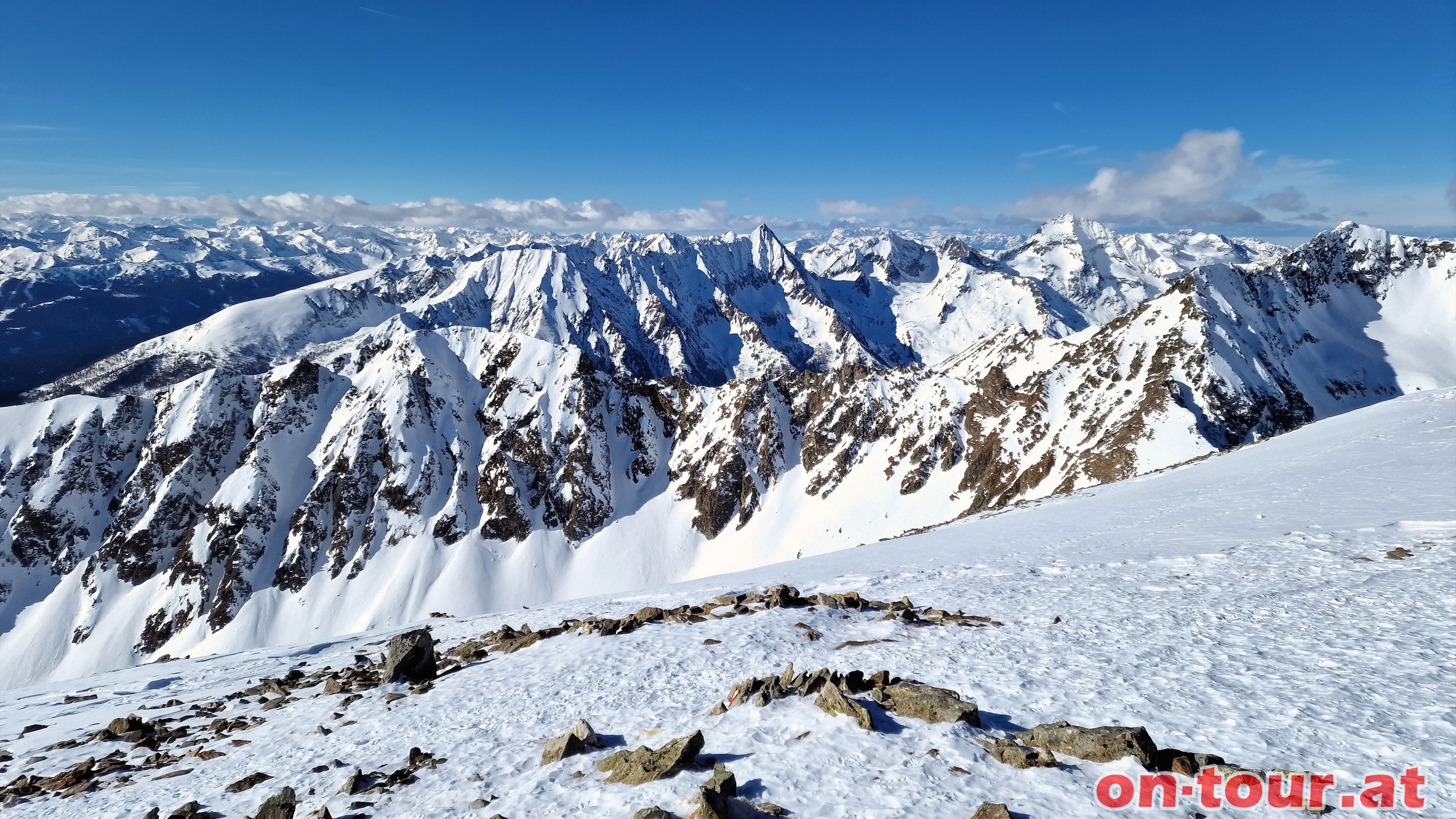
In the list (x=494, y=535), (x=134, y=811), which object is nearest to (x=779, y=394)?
(x=494, y=535)

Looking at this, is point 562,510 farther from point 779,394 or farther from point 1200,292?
point 1200,292

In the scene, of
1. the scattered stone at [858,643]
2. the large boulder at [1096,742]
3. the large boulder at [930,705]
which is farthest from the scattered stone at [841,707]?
the scattered stone at [858,643]

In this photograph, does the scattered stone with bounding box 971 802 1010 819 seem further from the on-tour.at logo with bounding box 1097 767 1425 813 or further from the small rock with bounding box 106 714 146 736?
the small rock with bounding box 106 714 146 736

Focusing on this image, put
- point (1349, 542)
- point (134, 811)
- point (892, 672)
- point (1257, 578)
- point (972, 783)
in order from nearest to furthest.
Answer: point (972, 783), point (134, 811), point (892, 672), point (1257, 578), point (1349, 542)

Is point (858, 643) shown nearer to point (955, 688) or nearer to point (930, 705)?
point (955, 688)

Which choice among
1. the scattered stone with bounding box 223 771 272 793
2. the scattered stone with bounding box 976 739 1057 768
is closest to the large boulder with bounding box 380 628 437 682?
the scattered stone with bounding box 223 771 272 793

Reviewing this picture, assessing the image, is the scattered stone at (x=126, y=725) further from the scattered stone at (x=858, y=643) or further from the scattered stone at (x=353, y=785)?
the scattered stone at (x=858, y=643)

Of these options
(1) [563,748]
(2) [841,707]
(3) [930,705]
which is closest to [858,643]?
(2) [841,707]
